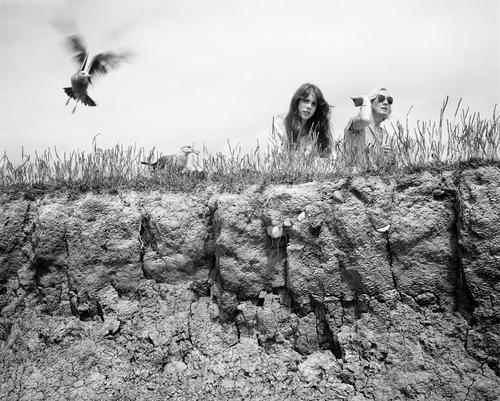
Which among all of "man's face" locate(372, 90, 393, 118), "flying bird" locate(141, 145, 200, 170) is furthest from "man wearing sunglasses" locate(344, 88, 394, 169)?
"flying bird" locate(141, 145, 200, 170)

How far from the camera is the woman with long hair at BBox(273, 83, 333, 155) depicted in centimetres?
498

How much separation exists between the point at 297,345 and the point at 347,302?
0.54 m

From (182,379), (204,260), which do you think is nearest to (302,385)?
(182,379)

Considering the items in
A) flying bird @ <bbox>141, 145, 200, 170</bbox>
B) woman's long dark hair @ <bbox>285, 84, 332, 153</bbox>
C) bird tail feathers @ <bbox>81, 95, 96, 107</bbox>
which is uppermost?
bird tail feathers @ <bbox>81, 95, 96, 107</bbox>

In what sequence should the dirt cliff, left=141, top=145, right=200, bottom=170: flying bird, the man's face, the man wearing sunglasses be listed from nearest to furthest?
1. the dirt cliff
2. the man wearing sunglasses
3. left=141, top=145, right=200, bottom=170: flying bird
4. the man's face

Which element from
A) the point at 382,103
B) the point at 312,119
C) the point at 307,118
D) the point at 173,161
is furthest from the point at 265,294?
the point at 382,103

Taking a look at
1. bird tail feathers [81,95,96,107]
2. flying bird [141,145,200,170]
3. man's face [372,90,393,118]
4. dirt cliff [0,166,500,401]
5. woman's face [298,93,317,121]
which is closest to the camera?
dirt cliff [0,166,500,401]

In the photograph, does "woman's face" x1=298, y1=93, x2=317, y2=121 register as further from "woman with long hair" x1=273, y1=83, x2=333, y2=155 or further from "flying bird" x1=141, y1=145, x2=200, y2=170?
"flying bird" x1=141, y1=145, x2=200, y2=170

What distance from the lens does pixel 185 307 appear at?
12.4 feet

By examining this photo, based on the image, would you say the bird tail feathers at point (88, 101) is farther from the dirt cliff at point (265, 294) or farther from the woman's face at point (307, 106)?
the woman's face at point (307, 106)

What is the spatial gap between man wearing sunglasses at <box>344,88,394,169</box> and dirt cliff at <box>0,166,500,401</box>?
0.69 ft

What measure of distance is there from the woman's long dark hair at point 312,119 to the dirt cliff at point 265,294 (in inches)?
58.0

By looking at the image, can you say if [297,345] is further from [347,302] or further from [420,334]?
[420,334]

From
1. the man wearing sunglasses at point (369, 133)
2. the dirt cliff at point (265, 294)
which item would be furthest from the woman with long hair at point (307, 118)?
the dirt cliff at point (265, 294)
